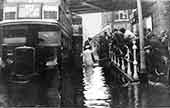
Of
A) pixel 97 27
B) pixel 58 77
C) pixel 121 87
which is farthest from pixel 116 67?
pixel 58 77

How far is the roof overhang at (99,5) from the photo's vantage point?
1999 millimetres

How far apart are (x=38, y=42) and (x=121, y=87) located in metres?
0.89

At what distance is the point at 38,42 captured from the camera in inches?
79.8

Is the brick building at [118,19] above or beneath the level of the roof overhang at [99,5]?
beneath

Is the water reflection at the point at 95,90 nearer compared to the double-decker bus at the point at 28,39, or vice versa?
the water reflection at the point at 95,90

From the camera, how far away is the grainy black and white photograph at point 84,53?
1.92 metres

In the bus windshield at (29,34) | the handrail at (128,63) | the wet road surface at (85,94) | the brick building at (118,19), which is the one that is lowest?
the wet road surface at (85,94)

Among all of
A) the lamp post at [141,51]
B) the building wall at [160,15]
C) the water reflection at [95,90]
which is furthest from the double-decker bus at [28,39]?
the building wall at [160,15]

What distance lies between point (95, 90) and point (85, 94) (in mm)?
101

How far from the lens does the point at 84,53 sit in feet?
6.77

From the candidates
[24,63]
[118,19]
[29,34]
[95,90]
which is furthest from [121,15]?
[24,63]

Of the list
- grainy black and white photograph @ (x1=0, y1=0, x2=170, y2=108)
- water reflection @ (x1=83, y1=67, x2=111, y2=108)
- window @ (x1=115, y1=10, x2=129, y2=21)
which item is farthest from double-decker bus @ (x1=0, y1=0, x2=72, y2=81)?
window @ (x1=115, y1=10, x2=129, y2=21)

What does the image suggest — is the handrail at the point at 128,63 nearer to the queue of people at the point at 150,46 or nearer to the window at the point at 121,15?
the queue of people at the point at 150,46

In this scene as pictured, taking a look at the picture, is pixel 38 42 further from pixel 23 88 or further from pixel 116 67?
pixel 116 67
